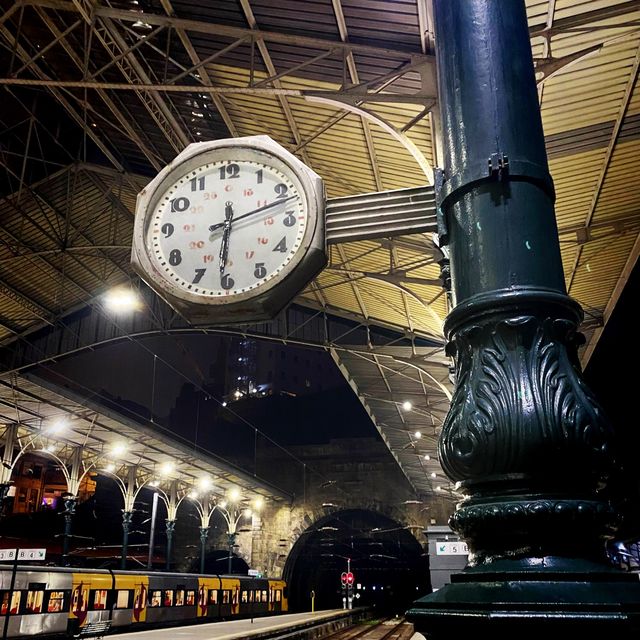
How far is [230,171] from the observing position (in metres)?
2.03

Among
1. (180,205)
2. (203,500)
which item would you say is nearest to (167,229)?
(180,205)

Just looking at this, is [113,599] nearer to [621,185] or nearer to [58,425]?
[58,425]

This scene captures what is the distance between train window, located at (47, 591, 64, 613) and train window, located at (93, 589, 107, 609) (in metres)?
1.33

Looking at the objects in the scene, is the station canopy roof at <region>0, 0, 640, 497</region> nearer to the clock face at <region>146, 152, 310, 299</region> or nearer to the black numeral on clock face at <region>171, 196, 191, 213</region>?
the clock face at <region>146, 152, 310, 299</region>

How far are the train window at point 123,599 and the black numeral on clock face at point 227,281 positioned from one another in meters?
16.3

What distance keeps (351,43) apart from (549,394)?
6973mm

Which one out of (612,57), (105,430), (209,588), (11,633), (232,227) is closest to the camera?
(232,227)

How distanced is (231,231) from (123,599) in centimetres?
1666

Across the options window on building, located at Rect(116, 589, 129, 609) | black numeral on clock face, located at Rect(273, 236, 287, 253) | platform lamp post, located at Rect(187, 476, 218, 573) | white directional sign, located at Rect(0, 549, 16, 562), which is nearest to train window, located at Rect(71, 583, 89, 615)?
window on building, located at Rect(116, 589, 129, 609)

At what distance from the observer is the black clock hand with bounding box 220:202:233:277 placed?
1901 millimetres

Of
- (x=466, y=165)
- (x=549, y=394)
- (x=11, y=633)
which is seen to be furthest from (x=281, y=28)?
(x=11, y=633)

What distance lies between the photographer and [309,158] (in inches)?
393

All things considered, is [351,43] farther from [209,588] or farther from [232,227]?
[209,588]

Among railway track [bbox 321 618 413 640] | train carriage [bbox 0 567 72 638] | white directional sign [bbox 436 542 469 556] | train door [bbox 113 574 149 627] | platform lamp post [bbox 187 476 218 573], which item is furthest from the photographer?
platform lamp post [bbox 187 476 218 573]
